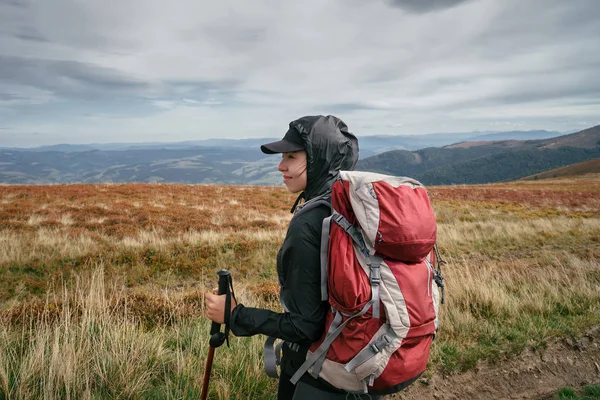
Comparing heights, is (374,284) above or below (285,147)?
below

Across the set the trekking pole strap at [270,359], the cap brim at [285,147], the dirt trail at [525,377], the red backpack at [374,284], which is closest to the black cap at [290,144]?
the cap brim at [285,147]

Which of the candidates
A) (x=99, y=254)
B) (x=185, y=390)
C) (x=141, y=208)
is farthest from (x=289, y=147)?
(x=141, y=208)

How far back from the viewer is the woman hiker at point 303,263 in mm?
1807

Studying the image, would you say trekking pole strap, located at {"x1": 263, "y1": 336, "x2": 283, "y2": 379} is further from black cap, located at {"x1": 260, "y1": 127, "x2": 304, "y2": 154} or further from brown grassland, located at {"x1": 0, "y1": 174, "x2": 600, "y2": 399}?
brown grassland, located at {"x1": 0, "y1": 174, "x2": 600, "y2": 399}

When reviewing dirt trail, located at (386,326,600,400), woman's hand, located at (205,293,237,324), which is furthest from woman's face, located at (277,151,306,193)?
dirt trail, located at (386,326,600,400)

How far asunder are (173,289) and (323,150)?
22.6 feet

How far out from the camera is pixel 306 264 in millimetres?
1789

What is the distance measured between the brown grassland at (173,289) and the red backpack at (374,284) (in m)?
1.88

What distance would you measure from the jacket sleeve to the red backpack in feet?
0.19

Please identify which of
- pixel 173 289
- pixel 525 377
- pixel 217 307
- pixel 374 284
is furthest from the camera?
pixel 173 289

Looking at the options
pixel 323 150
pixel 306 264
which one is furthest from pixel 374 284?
pixel 323 150

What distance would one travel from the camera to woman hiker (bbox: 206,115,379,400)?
1.81 meters

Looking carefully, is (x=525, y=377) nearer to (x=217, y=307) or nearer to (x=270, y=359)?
(x=270, y=359)

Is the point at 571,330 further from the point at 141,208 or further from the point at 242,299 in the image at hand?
the point at 141,208
